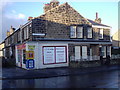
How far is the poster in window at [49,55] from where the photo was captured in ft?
64.4

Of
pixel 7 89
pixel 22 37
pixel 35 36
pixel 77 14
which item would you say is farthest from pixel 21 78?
pixel 77 14

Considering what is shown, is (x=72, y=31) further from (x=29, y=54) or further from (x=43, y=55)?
(x=29, y=54)

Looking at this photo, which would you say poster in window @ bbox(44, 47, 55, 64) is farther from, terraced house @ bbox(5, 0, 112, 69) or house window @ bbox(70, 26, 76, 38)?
house window @ bbox(70, 26, 76, 38)

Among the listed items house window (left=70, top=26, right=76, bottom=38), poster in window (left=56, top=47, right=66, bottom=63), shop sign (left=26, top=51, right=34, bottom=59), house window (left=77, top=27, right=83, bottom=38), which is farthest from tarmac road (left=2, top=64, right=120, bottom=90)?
house window (left=77, top=27, right=83, bottom=38)

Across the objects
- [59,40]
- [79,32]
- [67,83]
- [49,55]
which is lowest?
[67,83]

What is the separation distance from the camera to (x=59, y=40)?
20.6m

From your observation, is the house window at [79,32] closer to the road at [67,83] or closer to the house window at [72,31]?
the house window at [72,31]

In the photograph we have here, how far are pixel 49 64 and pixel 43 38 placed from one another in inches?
129

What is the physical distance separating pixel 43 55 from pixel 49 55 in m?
0.81

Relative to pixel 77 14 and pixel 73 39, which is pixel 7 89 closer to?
pixel 73 39

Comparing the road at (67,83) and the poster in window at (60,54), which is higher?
the poster in window at (60,54)

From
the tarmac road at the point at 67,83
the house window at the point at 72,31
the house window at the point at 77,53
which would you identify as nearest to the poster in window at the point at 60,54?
the house window at the point at 77,53

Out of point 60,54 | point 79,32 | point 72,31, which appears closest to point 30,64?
point 60,54

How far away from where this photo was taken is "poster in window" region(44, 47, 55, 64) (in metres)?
19.6
